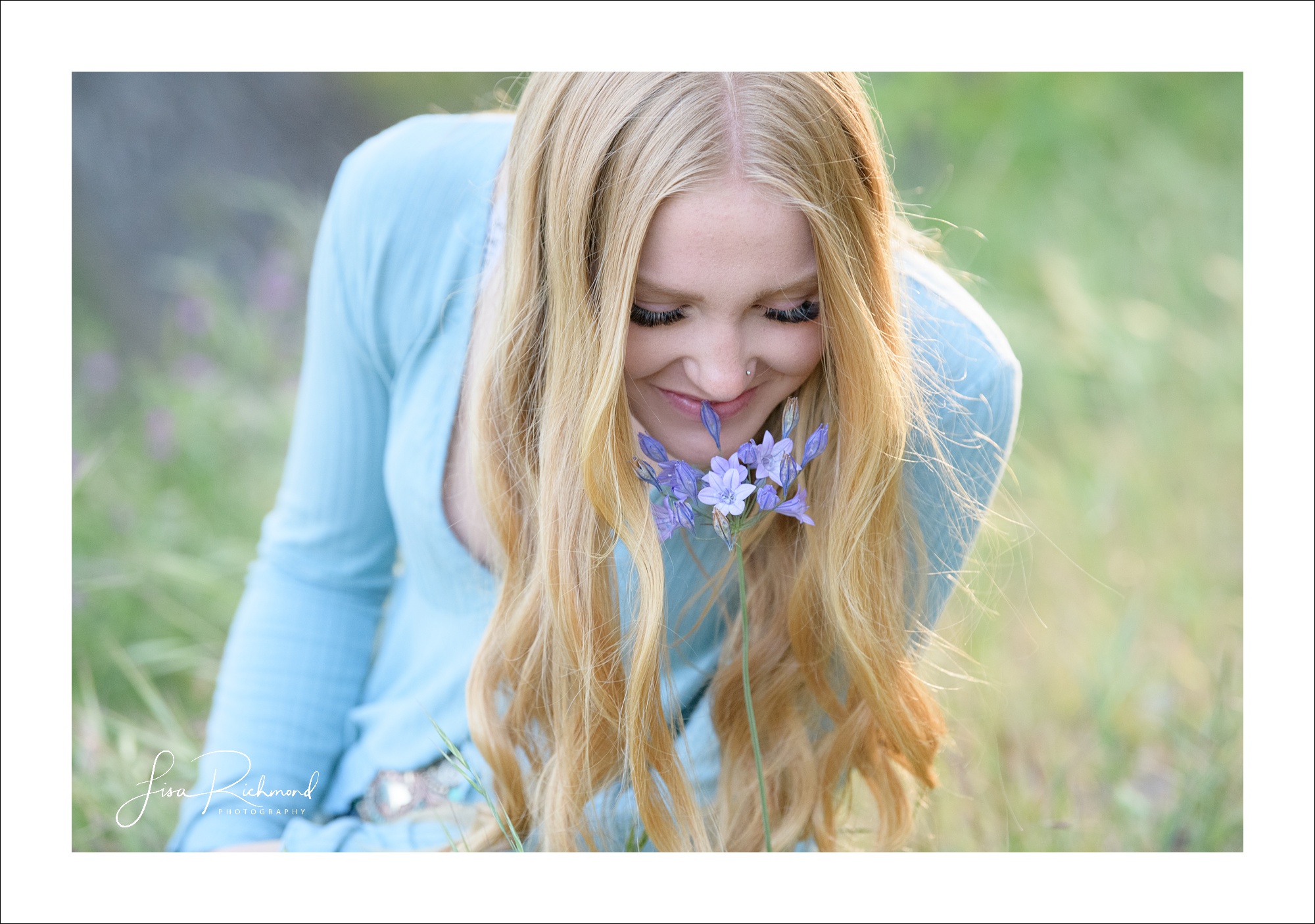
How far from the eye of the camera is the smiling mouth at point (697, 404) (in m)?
0.87

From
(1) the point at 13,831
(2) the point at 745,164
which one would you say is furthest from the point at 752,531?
(1) the point at 13,831

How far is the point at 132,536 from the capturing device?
1.62 metres

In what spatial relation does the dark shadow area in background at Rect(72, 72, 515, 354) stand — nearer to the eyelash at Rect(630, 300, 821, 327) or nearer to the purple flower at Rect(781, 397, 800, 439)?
the eyelash at Rect(630, 300, 821, 327)

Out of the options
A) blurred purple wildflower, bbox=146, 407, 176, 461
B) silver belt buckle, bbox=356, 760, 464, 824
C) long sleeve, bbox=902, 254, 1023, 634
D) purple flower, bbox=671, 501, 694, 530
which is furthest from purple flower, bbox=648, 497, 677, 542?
blurred purple wildflower, bbox=146, 407, 176, 461

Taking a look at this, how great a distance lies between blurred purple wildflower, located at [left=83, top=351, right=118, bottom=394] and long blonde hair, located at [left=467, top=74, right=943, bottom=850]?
2.72ft

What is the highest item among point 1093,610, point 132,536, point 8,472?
point 8,472

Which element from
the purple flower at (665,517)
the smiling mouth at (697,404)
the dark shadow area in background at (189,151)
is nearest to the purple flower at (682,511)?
the purple flower at (665,517)

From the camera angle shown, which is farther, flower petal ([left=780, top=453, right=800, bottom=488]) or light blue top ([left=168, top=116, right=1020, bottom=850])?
light blue top ([left=168, top=116, right=1020, bottom=850])

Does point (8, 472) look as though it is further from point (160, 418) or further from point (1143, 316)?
point (1143, 316)

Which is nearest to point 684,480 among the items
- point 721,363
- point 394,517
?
point 721,363

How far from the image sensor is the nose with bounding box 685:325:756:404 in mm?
817

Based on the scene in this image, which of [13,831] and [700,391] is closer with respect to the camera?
[700,391]

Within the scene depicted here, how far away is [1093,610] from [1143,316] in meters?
0.60

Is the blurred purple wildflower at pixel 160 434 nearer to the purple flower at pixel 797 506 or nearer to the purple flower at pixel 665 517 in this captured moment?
the purple flower at pixel 665 517
